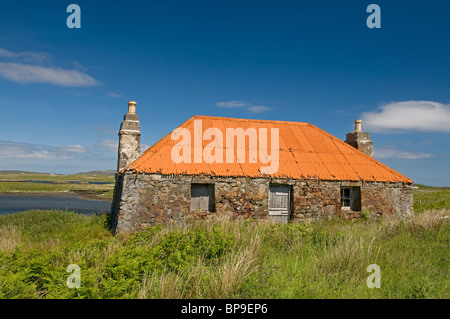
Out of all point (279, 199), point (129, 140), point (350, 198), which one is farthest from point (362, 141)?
point (129, 140)

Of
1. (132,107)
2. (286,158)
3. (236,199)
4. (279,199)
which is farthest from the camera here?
(132,107)

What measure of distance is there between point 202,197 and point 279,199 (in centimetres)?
322

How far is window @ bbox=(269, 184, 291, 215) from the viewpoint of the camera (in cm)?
1211

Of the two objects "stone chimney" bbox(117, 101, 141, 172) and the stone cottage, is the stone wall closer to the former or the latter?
the stone cottage

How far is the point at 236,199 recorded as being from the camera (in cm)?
1145

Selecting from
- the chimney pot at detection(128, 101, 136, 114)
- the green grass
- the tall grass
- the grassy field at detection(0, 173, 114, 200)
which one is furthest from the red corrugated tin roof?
the grassy field at detection(0, 173, 114, 200)

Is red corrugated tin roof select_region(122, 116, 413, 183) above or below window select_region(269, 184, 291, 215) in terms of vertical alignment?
above

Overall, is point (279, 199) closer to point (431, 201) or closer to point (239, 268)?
point (239, 268)

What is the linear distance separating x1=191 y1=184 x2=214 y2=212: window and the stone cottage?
0.04 m

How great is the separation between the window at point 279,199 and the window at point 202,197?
2494mm

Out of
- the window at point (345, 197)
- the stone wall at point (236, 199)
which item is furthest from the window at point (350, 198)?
the stone wall at point (236, 199)
